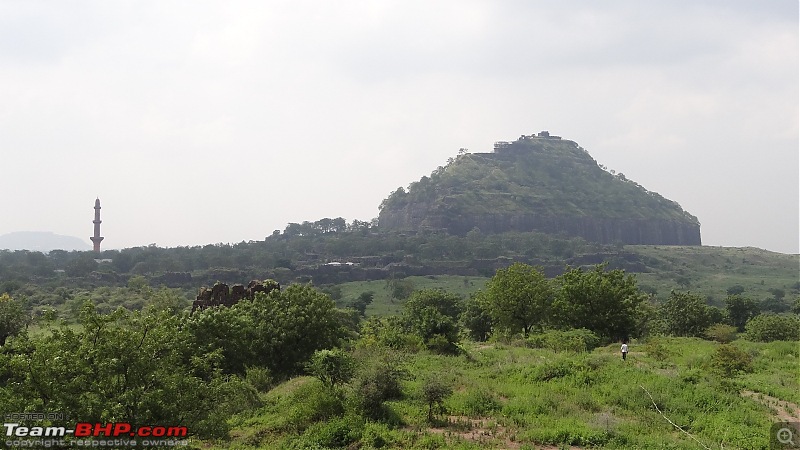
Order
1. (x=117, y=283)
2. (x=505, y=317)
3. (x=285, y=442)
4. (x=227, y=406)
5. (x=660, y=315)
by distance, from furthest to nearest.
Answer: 1. (x=117, y=283)
2. (x=660, y=315)
3. (x=505, y=317)
4. (x=285, y=442)
5. (x=227, y=406)

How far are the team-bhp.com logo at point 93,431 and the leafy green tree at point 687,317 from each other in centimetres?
5623

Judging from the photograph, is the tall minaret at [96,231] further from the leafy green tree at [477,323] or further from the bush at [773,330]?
the bush at [773,330]

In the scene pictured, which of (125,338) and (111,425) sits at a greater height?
(125,338)

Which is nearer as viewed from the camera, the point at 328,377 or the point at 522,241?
the point at 328,377

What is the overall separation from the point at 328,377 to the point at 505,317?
2392 cm

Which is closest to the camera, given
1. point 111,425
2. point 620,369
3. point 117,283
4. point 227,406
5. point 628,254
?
point 111,425

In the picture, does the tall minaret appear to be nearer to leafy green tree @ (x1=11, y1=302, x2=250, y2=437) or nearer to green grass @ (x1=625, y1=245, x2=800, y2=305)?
green grass @ (x1=625, y1=245, x2=800, y2=305)

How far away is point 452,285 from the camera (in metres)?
123

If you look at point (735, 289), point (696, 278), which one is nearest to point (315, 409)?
point (735, 289)

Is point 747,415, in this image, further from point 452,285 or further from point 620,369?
point 452,285

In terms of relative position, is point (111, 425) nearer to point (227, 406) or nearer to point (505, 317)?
point (227, 406)

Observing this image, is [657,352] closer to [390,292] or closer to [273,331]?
[273,331]

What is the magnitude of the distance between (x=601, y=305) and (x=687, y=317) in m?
23.3

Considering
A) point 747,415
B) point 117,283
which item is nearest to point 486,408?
point 747,415
